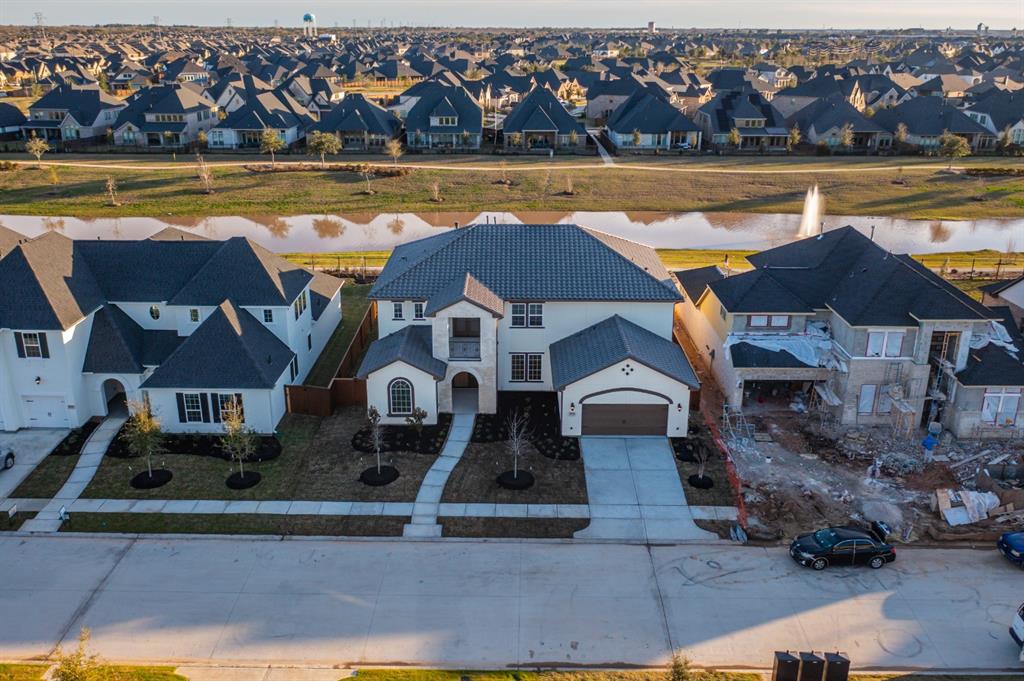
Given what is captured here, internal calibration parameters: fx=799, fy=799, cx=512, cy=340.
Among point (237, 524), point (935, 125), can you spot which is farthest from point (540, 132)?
point (237, 524)

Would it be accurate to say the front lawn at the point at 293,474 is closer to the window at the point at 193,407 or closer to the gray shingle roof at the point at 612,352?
the window at the point at 193,407

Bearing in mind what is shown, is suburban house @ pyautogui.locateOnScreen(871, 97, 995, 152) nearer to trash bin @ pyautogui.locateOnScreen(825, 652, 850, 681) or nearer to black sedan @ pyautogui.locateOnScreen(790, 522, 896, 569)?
black sedan @ pyautogui.locateOnScreen(790, 522, 896, 569)

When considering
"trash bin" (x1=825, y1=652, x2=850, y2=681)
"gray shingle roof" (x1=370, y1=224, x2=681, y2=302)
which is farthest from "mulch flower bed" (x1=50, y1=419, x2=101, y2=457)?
"trash bin" (x1=825, y1=652, x2=850, y2=681)

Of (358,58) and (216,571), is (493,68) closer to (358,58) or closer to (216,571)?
(358,58)

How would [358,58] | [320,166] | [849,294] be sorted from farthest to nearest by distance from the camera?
1. [358,58]
2. [320,166]
3. [849,294]

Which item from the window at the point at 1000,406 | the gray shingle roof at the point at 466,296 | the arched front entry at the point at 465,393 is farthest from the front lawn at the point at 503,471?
the window at the point at 1000,406

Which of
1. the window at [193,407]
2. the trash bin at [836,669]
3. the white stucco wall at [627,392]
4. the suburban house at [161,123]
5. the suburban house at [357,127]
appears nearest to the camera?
the trash bin at [836,669]

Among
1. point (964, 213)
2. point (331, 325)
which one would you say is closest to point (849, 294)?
point (331, 325)

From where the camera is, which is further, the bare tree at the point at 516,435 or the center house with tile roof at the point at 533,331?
the center house with tile roof at the point at 533,331
